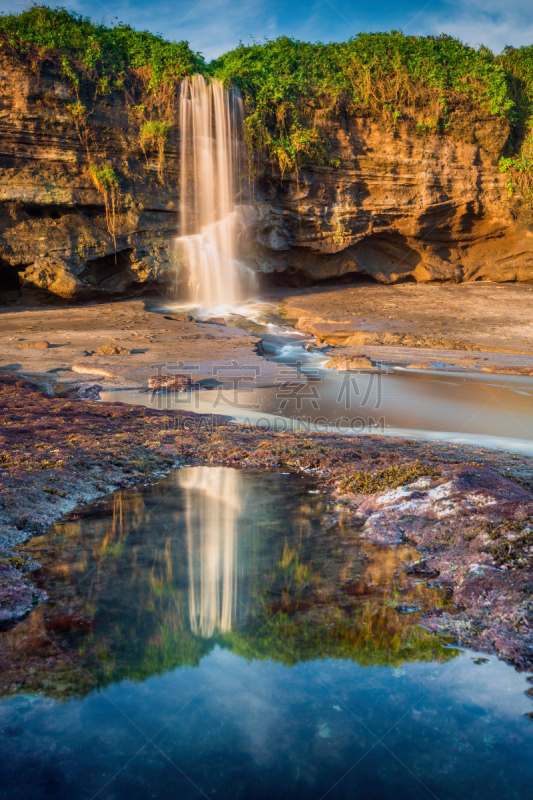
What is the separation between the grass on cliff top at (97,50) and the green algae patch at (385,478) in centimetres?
1982

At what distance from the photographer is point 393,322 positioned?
17.8m

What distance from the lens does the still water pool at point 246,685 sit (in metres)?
1.88

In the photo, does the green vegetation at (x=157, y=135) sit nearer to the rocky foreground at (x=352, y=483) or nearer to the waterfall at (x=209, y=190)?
the waterfall at (x=209, y=190)

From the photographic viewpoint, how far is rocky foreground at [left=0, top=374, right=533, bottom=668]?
2.81 metres

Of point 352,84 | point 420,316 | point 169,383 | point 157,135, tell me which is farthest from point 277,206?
point 169,383

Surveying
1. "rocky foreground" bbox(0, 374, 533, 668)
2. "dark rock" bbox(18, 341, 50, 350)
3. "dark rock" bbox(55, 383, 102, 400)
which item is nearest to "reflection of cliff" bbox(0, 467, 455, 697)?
"rocky foreground" bbox(0, 374, 533, 668)

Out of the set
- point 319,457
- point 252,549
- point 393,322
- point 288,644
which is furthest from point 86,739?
point 393,322

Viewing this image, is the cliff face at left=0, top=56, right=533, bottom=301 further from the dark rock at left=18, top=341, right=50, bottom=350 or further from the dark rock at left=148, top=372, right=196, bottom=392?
the dark rock at left=148, top=372, right=196, bottom=392

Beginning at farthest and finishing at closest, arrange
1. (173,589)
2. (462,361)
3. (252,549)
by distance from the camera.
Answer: (462,361), (252,549), (173,589)

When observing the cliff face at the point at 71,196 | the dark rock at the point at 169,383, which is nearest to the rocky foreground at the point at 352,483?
the dark rock at the point at 169,383

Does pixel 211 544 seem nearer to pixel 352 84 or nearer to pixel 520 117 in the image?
pixel 352 84

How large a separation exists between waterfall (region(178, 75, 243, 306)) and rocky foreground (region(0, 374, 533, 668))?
1418 centimetres

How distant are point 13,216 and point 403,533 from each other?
19.3 meters

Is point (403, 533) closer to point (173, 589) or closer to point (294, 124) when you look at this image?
point (173, 589)
